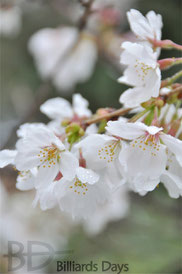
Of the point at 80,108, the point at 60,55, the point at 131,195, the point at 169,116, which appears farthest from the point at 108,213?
the point at 169,116

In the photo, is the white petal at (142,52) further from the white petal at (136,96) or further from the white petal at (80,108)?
the white petal at (80,108)

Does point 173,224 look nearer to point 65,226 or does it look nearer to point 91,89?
point 65,226

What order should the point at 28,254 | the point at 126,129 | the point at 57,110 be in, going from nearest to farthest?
1. the point at 126,129
2. the point at 57,110
3. the point at 28,254

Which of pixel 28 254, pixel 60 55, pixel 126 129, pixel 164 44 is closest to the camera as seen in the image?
pixel 126 129

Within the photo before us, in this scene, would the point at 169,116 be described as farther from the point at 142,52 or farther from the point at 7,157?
the point at 7,157

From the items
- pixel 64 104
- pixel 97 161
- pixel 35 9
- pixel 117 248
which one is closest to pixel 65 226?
pixel 117 248

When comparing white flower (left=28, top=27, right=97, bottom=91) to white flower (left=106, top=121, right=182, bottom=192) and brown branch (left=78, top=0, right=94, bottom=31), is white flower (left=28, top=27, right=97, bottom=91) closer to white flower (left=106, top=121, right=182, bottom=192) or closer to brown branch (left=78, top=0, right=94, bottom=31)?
brown branch (left=78, top=0, right=94, bottom=31)
